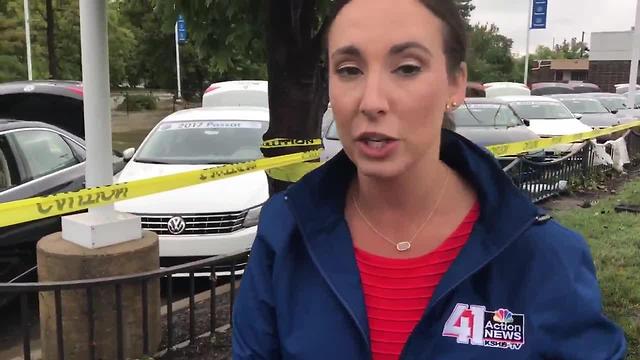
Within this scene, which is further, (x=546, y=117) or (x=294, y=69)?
(x=546, y=117)

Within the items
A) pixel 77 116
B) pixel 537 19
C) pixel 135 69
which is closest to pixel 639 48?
pixel 77 116

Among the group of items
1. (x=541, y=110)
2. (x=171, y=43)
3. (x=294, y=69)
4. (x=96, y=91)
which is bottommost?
(x=541, y=110)

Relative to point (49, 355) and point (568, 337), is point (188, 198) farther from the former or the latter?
point (568, 337)

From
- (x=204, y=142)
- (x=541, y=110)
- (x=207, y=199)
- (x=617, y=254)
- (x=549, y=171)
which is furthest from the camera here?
(x=541, y=110)

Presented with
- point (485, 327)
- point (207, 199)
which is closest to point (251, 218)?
point (207, 199)

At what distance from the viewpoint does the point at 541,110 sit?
14172mm

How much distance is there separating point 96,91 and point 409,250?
293cm

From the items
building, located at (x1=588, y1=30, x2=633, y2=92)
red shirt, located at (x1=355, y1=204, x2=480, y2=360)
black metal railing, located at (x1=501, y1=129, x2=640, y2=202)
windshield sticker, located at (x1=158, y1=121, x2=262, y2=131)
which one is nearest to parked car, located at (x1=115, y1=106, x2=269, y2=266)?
windshield sticker, located at (x1=158, y1=121, x2=262, y2=131)

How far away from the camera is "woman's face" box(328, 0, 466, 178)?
128 cm

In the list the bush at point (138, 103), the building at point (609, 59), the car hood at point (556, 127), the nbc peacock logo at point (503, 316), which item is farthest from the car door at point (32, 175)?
the building at point (609, 59)

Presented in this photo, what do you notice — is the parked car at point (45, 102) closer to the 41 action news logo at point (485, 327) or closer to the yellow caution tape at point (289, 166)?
the yellow caution tape at point (289, 166)

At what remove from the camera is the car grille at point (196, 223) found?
5586 mm

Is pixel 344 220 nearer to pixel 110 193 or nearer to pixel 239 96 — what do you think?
pixel 110 193

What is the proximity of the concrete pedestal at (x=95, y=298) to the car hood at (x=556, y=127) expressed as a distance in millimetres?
10012
